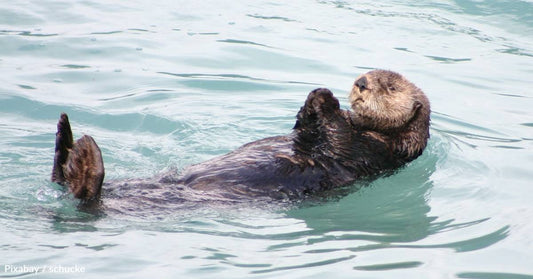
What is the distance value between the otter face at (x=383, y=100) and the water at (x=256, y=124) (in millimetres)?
419

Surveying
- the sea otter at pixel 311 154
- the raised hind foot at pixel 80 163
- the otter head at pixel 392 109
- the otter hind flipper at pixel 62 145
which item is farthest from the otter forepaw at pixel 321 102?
the otter hind flipper at pixel 62 145

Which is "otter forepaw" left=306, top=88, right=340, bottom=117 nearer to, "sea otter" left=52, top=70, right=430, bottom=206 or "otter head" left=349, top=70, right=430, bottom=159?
"sea otter" left=52, top=70, right=430, bottom=206

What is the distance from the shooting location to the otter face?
5.34 meters

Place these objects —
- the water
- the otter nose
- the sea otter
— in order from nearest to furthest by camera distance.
Answer: the water < the sea otter < the otter nose

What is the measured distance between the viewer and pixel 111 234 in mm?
4297

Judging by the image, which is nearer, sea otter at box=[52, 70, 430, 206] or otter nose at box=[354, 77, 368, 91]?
sea otter at box=[52, 70, 430, 206]

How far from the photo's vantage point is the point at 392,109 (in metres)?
5.42

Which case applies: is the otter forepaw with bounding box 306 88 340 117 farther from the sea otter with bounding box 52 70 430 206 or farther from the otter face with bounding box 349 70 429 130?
the otter face with bounding box 349 70 429 130

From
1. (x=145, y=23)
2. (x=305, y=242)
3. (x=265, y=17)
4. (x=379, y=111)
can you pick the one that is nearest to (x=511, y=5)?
(x=265, y=17)

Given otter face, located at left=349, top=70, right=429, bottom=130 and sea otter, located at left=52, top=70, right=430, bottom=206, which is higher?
otter face, located at left=349, top=70, right=429, bottom=130

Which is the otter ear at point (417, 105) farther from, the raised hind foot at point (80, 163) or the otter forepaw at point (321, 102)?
the raised hind foot at point (80, 163)

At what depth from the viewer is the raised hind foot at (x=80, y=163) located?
4.52 meters

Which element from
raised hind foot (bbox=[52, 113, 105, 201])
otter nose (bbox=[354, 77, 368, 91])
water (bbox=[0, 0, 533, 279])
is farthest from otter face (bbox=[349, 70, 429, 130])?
raised hind foot (bbox=[52, 113, 105, 201])

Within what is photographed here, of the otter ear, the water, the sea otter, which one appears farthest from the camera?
the otter ear
